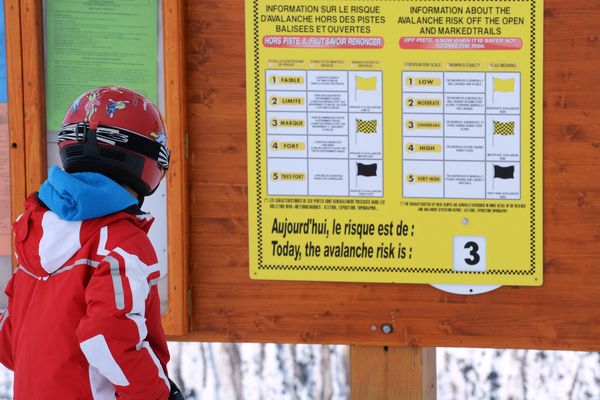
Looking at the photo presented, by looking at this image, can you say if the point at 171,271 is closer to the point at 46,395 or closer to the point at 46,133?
the point at 46,133

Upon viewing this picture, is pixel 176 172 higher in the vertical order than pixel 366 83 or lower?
lower

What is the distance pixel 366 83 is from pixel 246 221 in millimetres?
620

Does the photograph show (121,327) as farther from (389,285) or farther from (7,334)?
(389,285)

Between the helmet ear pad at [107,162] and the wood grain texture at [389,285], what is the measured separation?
33.6 inches

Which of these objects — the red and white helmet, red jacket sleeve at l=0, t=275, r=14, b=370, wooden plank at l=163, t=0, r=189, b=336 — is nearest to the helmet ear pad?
the red and white helmet

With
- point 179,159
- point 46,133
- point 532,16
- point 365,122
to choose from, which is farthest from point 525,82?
point 46,133

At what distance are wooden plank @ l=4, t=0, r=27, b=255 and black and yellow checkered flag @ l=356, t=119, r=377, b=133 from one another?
1.16 meters

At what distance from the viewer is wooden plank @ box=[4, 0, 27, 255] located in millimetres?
3420

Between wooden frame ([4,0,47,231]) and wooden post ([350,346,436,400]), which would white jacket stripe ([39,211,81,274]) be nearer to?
wooden frame ([4,0,47,231])

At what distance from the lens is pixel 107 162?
2516 millimetres

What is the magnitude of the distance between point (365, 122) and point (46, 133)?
1125 mm

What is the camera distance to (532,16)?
323cm

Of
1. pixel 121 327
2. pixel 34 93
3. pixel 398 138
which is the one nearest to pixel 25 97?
pixel 34 93

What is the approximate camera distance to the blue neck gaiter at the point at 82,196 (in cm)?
242
